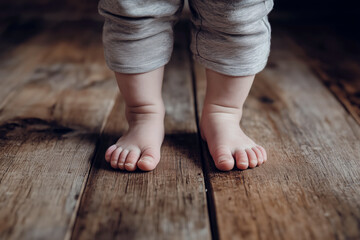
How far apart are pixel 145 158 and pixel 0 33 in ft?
4.06

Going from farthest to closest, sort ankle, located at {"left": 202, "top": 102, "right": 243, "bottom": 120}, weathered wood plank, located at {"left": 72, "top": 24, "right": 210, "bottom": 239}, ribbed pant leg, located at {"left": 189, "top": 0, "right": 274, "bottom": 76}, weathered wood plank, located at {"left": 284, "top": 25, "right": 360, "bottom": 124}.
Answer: weathered wood plank, located at {"left": 284, "top": 25, "right": 360, "bottom": 124} < ankle, located at {"left": 202, "top": 102, "right": 243, "bottom": 120} < ribbed pant leg, located at {"left": 189, "top": 0, "right": 274, "bottom": 76} < weathered wood plank, located at {"left": 72, "top": 24, "right": 210, "bottom": 239}

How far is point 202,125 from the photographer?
843mm

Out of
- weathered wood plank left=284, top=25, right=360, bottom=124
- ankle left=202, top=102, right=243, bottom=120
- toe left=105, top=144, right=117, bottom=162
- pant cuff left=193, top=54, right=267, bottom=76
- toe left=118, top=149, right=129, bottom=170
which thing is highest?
pant cuff left=193, top=54, right=267, bottom=76

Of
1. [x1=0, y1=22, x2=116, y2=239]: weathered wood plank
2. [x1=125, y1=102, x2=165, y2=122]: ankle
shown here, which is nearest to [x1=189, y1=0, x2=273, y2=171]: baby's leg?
[x1=125, y1=102, x2=165, y2=122]: ankle

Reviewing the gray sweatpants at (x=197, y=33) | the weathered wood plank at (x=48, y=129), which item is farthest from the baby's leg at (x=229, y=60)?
the weathered wood plank at (x=48, y=129)

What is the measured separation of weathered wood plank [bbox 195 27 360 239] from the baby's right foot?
Answer: 12cm

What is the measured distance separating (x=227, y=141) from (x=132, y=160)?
195 mm

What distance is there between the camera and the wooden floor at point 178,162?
1.92 ft

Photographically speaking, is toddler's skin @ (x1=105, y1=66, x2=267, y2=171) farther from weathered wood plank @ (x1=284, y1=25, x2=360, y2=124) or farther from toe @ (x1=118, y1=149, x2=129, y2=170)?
weathered wood plank @ (x1=284, y1=25, x2=360, y2=124)

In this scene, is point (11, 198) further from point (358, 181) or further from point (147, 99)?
point (358, 181)

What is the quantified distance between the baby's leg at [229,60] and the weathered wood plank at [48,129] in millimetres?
270

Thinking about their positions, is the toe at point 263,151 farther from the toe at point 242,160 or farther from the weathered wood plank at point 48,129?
the weathered wood plank at point 48,129

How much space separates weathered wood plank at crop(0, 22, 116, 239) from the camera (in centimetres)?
60

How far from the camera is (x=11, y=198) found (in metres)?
0.64
